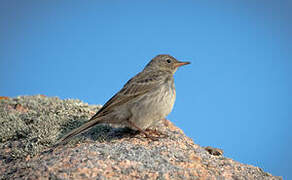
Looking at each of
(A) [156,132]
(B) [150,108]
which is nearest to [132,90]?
(B) [150,108]

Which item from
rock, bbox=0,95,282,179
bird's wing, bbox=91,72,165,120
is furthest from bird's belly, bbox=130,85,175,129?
rock, bbox=0,95,282,179

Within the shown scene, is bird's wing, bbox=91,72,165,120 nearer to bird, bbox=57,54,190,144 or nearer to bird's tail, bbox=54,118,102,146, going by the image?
bird, bbox=57,54,190,144

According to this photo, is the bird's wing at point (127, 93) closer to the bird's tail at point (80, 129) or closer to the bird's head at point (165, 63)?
the bird's tail at point (80, 129)

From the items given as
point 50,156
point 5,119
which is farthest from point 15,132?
point 50,156

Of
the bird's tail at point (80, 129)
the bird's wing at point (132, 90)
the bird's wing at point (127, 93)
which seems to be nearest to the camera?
the bird's tail at point (80, 129)

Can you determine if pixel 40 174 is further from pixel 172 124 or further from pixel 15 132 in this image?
pixel 172 124

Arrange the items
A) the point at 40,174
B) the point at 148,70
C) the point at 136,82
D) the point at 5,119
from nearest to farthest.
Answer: the point at 40,174, the point at 136,82, the point at 148,70, the point at 5,119

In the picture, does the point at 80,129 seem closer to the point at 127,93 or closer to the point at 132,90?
the point at 127,93

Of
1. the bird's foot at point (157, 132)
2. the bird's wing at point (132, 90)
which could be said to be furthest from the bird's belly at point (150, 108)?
the bird's foot at point (157, 132)
